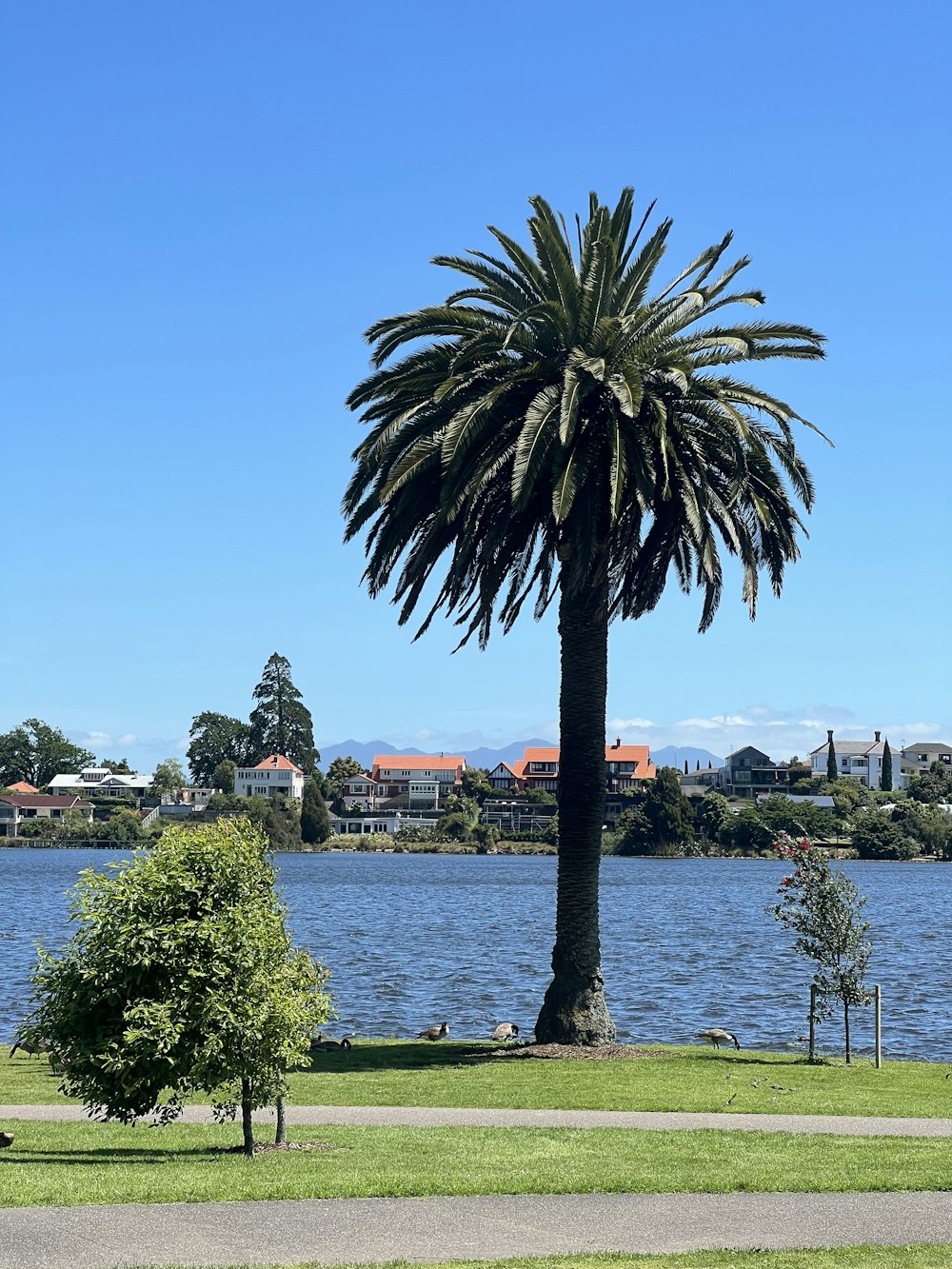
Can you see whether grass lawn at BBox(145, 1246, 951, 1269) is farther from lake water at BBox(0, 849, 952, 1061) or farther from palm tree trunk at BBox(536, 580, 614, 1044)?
lake water at BBox(0, 849, 952, 1061)

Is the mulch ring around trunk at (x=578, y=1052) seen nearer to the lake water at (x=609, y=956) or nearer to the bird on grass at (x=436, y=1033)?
the bird on grass at (x=436, y=1033)

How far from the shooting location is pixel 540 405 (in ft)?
88.7

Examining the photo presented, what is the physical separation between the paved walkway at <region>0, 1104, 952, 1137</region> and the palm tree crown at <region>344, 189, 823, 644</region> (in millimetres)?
10349

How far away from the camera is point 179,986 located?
15.3 m

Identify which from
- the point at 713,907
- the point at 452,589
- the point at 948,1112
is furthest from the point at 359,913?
the point at 948,1112

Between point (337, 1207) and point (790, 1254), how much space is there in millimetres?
3875

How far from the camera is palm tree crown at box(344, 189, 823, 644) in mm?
27172

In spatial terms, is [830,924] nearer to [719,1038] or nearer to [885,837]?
[719,1038]

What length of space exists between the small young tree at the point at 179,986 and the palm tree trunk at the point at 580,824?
40.4 feet

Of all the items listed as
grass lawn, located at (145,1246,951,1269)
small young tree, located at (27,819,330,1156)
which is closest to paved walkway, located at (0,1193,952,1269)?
grass lawn, located at (145,1246,951,1269)

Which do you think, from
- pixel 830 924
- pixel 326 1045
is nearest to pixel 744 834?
pixel 830 924

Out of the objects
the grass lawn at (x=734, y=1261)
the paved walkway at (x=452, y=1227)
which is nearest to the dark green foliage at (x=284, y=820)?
the paved walkway at (x=452, y=1227)

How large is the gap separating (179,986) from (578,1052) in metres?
13.1

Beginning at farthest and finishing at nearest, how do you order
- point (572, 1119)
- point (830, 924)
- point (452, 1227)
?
point (830, 924), point (572, 1119), point (452, 1227)
